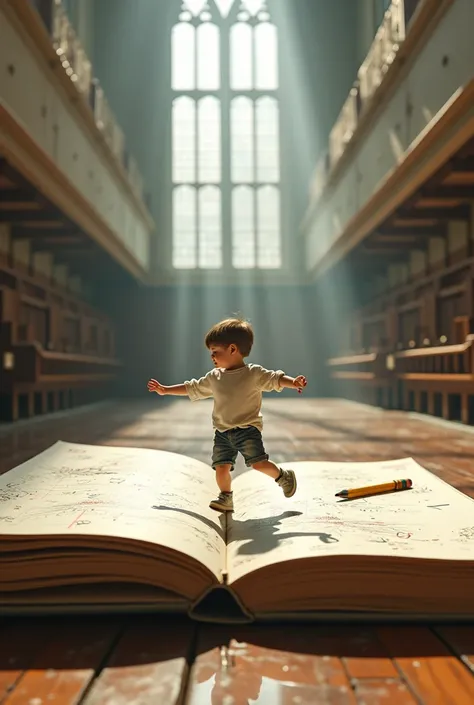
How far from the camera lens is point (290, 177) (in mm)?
15328

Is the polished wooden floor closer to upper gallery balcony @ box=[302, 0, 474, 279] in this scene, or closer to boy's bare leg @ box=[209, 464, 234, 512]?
boy's bare leg @ box=[209, 464, 234, 512]

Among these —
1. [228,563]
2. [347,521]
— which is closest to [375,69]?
[347,521]

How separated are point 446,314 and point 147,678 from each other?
25.1 feet

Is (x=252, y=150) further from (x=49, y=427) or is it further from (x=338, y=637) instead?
(x=338, y=637)

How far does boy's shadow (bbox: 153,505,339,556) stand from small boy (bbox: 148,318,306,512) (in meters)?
0.21

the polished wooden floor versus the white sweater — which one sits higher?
the white sweater

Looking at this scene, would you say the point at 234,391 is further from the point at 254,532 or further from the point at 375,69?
the point at 375,69

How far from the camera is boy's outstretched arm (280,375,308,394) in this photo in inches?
68.1

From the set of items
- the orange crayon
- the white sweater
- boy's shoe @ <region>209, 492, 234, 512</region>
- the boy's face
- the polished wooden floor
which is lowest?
the polished wooden floor

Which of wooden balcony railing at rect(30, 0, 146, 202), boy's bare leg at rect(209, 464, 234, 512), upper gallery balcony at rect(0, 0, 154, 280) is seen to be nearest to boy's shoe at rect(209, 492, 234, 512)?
boy's bare leg at rect(209, 464, 234, 512)

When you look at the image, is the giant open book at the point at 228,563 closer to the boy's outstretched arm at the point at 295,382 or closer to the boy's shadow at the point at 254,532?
the boy's shadow at the point at 254,532

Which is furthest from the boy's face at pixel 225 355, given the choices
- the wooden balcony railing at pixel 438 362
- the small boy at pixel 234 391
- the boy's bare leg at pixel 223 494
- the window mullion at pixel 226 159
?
the window mullion at pixel 226 159

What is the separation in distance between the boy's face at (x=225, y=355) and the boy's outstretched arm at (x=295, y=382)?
0.14 meters

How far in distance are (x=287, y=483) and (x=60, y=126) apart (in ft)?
23.2
